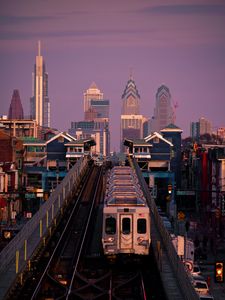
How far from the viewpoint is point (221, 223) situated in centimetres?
7706

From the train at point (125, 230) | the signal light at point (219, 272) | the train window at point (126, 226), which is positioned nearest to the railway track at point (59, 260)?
the train at point (125, 230)

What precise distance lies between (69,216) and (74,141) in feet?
198

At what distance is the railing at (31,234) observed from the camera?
31.2 meters

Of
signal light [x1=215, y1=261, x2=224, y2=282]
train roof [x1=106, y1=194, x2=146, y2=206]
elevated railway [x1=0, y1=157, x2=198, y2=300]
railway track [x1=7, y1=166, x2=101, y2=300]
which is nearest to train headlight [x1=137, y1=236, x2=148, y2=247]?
elevated railway [x1=0, y1=157, x2=198, y2=300]

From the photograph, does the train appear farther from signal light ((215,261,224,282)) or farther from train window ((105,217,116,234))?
signal light ((215,261,224,282))

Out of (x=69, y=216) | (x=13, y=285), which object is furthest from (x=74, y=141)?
(x=13, y=285)

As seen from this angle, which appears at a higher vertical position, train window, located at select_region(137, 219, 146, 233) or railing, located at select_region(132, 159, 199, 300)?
train window, located at select_region(137, 219, 146, 233)

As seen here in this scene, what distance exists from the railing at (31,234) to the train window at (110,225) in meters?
3.15

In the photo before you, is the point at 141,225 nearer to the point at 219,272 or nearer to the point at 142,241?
the point at 142,241

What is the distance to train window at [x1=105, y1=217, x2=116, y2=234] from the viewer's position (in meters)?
34.9

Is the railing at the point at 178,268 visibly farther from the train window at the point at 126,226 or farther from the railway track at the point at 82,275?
the train window at the point at 126,226

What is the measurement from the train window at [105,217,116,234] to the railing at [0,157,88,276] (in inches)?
124

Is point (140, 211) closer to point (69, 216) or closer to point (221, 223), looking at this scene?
point (69, 216)

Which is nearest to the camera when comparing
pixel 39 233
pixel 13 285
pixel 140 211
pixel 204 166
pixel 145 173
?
pixel 13 285
